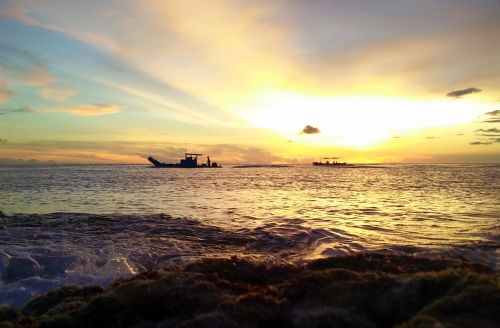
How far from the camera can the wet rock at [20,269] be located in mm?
8759

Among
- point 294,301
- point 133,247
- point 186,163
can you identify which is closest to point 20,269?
point 133,247

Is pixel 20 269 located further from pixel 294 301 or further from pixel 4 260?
pixel 294 301

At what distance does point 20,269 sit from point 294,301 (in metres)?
8.28

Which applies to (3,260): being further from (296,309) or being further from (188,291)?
(296,309)

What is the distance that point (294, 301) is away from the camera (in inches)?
156

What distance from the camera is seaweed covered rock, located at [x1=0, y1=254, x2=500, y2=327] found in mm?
3531

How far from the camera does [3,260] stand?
9789 mm

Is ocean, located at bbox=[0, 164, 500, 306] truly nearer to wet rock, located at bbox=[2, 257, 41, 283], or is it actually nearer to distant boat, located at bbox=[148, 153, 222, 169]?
wet rock, located at bbox=[2, 257, 41, 283]

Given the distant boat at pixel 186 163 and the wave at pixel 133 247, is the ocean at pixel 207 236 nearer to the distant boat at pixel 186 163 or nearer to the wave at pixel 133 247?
the wave at pixel 133 247

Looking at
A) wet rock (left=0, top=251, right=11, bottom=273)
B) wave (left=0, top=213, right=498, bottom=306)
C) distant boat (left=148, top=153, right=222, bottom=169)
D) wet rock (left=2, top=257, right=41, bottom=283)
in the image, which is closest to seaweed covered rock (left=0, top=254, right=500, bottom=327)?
wave (left=0, top=213, right=498, bottom=306)

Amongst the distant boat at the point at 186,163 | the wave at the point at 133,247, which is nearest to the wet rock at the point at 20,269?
the wave at the point at 133,247

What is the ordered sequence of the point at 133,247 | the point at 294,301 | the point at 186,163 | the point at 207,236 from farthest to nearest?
the point at 186,163 < the point at 207,236 < the point at 133,247 < the point at 294,301

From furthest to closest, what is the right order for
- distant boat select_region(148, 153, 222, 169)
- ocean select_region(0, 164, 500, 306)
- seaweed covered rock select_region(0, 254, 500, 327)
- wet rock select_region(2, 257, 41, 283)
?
distant boat select_region(148, 153, 222, 169), ocean select_region(0, 164, 500, 306), wet rock select_region(2, 257, 41, 283), seaweed covered rock select_region(0, 254, 500, 327)

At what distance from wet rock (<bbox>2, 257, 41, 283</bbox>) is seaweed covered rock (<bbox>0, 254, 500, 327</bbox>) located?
15.7 ft
